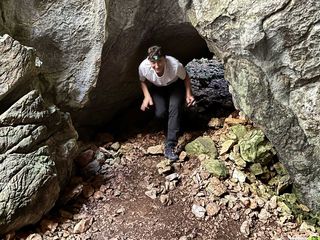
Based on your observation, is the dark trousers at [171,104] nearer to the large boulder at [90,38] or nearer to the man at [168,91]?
the man at [168,91]

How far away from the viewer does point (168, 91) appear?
6.26 meters

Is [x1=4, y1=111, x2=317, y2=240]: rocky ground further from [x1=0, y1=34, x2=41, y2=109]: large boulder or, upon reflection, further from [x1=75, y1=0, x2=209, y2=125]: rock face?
[x1=0, y1=34, x2=41, y2=109]: large boulder

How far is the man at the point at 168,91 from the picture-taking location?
5.91 meters

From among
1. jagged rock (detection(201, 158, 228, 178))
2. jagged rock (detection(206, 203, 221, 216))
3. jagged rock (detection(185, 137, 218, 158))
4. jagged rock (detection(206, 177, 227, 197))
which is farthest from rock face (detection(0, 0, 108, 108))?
jagged rock (detection(206, 203, 221, 216))

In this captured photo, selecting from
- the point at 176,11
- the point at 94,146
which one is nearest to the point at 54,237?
the point at 94,146

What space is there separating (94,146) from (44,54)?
1.83 m

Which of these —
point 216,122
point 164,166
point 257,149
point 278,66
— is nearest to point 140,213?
point 164,166

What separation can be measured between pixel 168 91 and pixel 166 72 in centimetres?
40

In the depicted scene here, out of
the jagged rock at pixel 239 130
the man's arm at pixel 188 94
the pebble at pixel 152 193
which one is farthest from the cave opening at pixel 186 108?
the pebble at pixel 152 193

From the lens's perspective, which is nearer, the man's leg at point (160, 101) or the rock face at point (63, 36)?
the rock face at point (63, 36)

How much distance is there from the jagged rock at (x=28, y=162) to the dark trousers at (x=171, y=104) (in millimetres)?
1676

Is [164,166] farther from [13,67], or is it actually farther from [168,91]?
[13,67]

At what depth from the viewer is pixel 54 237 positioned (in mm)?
4895

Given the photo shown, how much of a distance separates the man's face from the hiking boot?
4.01 ft
